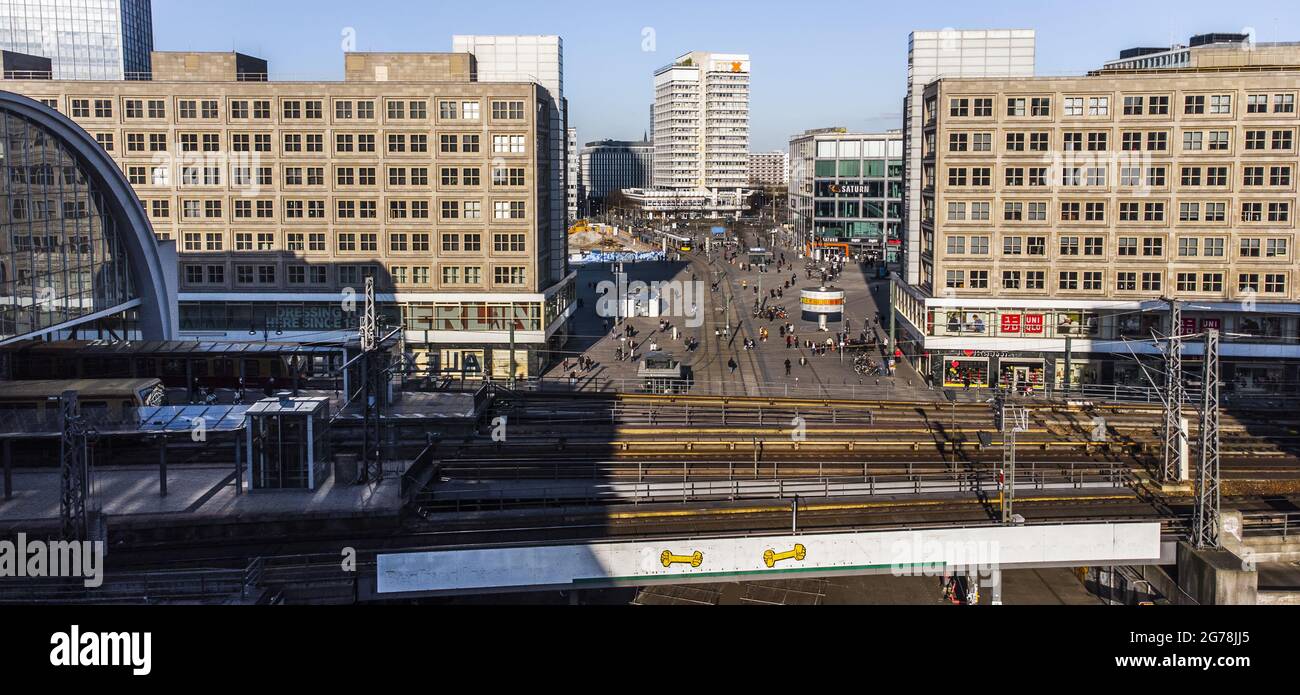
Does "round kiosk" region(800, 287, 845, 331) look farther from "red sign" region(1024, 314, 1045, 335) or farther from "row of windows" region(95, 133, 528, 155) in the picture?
"row of windows" region(95, 133, 528, 155)

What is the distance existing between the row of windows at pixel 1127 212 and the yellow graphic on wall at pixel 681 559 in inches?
1597

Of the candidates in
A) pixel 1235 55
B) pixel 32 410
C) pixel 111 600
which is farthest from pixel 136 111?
pixel 1235 55

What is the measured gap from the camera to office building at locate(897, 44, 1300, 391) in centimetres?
6041

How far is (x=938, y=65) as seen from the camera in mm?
67750

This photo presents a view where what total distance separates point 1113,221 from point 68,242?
5157 centimetres

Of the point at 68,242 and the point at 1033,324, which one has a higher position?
the point at 68,242

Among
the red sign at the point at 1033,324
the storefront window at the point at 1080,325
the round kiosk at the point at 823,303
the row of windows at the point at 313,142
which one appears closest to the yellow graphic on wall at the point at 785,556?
the red sign at the point at 1033,324

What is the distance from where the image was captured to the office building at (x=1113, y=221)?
60406 mm

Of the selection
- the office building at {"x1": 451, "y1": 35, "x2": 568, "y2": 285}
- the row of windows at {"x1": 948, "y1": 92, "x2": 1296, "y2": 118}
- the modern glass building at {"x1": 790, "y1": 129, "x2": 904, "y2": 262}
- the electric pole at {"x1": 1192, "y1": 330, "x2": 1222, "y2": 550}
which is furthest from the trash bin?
the modern glass building at {"x1": 790, "y1": 129, "x2": 904, "y2": 262}

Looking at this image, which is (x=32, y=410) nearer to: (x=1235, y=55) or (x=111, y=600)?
(x=111, y=600)

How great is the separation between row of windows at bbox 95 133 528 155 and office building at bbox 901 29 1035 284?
23546 mm

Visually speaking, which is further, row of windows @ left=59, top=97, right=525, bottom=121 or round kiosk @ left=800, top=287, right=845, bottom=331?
round kiosk @ left=800, top=287, right=845, bottom=331

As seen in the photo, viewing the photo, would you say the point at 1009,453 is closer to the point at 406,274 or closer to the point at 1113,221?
the point at 1113,221

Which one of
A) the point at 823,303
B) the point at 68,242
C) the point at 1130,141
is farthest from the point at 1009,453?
the point at 823,303
